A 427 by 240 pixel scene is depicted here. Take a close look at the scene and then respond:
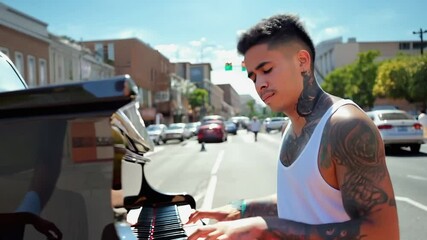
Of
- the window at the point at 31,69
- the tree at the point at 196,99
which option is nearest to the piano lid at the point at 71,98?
the window at the point at 31,69

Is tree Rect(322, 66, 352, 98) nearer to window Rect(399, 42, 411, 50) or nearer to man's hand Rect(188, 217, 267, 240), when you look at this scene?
window Rect(399, 42, 411, 50)

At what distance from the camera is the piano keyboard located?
2.03 m

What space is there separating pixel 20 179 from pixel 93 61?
40.1 meters

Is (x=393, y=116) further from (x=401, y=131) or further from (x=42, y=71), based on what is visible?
(x=42, y=71)

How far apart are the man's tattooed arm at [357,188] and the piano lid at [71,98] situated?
Result: 63cm

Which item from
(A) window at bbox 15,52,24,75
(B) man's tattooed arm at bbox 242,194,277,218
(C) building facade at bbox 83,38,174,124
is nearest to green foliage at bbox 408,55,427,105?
(C) building facade at bbox 83,38,174,124

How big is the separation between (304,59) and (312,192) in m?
0.48

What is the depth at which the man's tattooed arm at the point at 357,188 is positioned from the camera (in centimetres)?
134

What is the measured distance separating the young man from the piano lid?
0.52 m

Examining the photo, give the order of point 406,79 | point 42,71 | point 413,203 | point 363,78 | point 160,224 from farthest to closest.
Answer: point 363,78 < point 406,79 < point 42,71 < point 413,203 < point 160,224

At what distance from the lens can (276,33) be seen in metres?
1.55

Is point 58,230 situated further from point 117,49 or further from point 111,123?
point 117,49

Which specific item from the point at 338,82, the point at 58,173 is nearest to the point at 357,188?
the point at 58,173

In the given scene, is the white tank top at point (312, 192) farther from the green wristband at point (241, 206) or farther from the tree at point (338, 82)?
the tree at point (338, 82)
